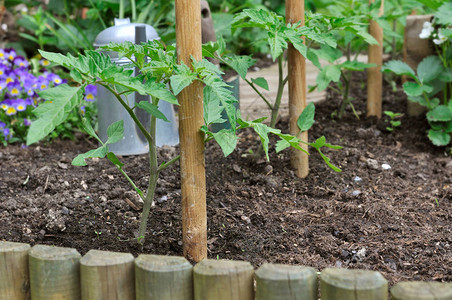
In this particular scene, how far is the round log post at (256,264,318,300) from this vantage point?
1.39 meters

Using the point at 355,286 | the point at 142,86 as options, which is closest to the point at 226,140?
the point at 142,86

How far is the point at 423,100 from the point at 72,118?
2.01 metres

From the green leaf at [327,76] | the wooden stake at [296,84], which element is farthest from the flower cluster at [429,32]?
the wooden stake at [296,84]

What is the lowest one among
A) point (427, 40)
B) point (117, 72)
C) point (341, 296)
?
point (341, 296)

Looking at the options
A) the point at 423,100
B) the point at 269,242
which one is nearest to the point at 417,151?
the point at 423,100

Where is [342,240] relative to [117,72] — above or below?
below

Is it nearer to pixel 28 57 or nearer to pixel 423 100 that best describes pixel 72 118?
pixel 28 57

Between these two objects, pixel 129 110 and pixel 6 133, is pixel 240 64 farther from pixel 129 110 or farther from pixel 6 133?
pixel 6 133

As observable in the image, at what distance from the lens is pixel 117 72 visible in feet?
5.18

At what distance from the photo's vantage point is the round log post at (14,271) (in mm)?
1617

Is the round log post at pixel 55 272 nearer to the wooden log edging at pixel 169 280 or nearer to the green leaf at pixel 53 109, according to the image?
the wooden log edging at pixel 169 280

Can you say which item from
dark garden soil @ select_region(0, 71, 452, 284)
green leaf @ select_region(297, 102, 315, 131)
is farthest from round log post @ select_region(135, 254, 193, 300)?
green leaf @ select_region(297, 102, 315, 131)

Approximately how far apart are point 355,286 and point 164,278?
483mm

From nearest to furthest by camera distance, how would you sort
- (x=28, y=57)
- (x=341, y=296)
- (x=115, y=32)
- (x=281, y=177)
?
(x=341, y=296), (x=281, y=177), (x=115, y=32), (x=28, y=57)
